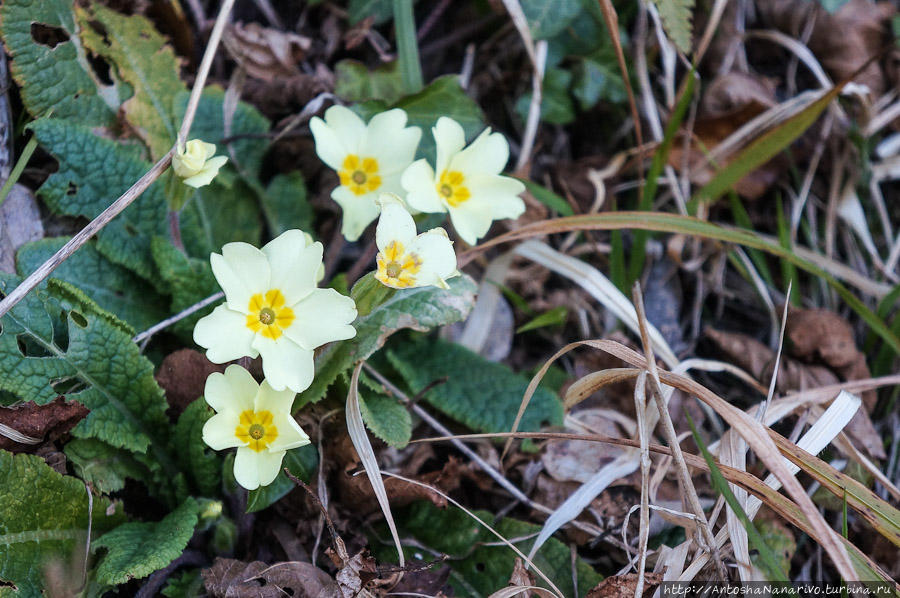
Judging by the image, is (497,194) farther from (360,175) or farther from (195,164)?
(195,164)

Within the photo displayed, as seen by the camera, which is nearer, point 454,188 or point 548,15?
point 454,188

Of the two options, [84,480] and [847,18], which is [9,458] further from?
[847,18]

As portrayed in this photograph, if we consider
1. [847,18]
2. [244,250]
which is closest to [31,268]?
[244,250]

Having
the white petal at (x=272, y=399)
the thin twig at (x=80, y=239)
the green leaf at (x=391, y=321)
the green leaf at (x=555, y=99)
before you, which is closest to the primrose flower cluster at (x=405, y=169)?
the green leaf at (x=391, y=321)

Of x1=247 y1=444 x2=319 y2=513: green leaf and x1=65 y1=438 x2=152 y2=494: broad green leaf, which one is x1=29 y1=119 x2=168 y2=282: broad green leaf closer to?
x1=65 y1=438 x2=152 y2=494: broad green leaf

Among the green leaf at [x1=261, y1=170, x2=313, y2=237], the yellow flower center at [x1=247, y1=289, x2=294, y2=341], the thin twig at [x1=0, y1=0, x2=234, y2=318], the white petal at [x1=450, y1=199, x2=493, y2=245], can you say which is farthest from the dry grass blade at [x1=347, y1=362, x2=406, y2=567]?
the green leaf at [x1=261, y1=170, x2=313, y2=237]

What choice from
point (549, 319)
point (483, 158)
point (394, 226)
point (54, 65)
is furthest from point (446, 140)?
point (54, 65)
